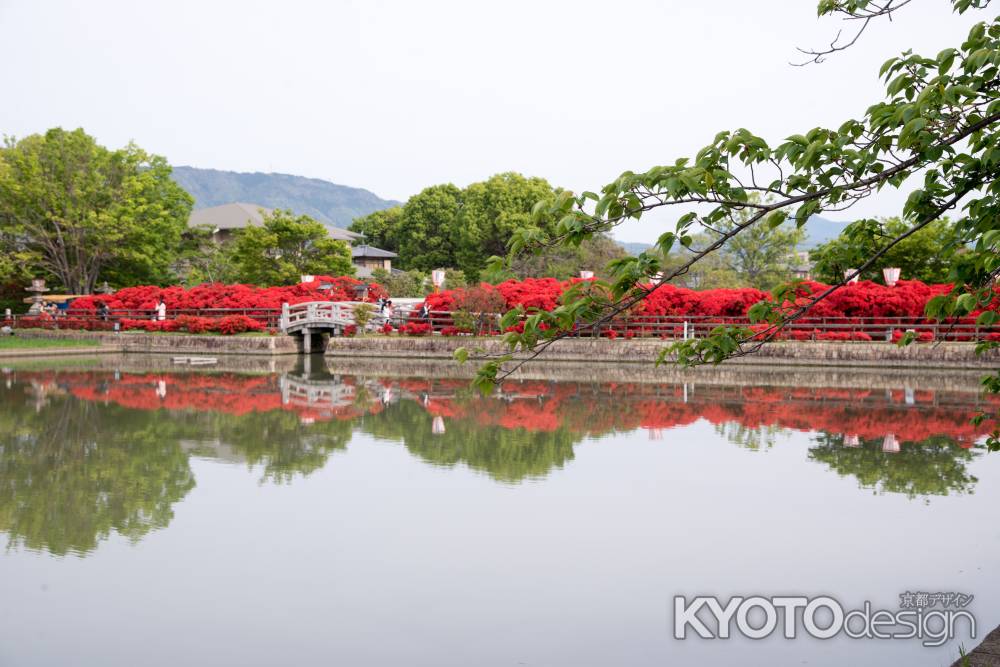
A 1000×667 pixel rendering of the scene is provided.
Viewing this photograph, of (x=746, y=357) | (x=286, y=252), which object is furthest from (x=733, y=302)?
(x=286, y=252)

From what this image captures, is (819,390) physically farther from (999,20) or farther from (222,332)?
(222,332)

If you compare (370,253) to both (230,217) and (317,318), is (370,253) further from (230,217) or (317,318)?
(317,318)

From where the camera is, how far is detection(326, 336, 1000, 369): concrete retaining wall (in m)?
22.5

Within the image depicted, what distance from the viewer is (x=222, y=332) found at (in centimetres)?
3003

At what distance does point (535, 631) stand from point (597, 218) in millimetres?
3396

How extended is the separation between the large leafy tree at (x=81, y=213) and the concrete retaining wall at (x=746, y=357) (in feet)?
47.9

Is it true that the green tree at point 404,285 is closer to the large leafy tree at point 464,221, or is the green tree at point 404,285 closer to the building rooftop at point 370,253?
the large leafy tree at point 464,221

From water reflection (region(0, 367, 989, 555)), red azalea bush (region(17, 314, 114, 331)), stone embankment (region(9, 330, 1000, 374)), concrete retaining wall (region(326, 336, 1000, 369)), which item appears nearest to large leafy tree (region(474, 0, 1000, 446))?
water reflection (region(0, 367, 989, 555))

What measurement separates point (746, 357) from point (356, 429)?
46.6 ft

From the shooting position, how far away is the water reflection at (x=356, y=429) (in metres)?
9.30

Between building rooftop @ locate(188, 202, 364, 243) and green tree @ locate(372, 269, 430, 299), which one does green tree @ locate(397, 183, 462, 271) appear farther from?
green tree @ locate(372, 269, 430, 299)

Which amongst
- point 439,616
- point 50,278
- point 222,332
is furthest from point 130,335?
point 439,616

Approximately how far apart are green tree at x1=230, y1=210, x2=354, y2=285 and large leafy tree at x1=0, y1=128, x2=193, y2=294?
4241mm

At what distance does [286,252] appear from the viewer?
39.3 metres
